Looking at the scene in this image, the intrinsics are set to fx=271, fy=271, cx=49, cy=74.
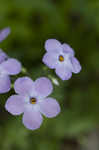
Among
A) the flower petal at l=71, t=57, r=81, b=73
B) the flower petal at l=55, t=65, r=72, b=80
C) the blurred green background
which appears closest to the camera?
the flower petal at l=55, t=65, r=72, b=80

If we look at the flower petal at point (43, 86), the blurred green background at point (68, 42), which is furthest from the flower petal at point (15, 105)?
the blurred green background at point (68, 42)

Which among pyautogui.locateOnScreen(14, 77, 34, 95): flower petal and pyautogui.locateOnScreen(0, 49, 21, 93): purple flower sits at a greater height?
pyautogui.locateOnScreen(0, 49, 21, 93): purple flower

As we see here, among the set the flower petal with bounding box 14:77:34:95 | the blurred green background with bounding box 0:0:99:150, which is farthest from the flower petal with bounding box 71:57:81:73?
the blurred green background with bounding box 0:0:99:150

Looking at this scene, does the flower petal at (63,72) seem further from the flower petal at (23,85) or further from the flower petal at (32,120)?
the flower petal at (32,120)

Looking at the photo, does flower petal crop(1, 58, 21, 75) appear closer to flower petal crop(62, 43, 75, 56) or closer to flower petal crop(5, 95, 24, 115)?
flower petal crop(5, 95, 24, 115)

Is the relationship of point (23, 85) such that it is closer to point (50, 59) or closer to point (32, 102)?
point (32, 102)

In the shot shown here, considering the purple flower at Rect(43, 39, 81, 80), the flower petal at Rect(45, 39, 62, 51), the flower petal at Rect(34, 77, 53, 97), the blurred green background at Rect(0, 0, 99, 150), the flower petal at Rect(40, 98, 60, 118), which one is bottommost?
the blurred green background at Rect(0, 0, 99, 150)

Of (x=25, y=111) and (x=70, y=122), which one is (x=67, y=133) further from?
(x=25, y=111)

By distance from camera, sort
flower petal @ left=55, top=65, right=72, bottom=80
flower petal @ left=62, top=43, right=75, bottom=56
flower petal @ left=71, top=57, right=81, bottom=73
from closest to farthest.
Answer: flower petal @ left=55, top=65, right=72, bottom=80, flower petal @ left=71, top=57, right=81, bottom=73, flower petal @ left=62, top=43, right=75, bottom=56

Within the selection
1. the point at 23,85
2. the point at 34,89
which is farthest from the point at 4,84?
the point at 34,89
